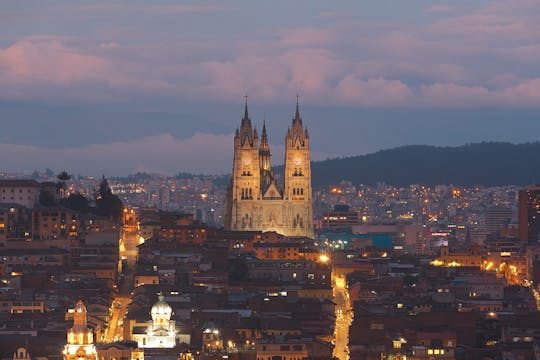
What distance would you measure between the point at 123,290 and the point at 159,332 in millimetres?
40491

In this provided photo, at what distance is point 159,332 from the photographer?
353 feet

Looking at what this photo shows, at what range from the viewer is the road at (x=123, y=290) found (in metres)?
121

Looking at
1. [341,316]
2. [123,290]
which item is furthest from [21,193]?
[341,316]

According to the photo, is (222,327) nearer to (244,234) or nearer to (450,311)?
(450,311)

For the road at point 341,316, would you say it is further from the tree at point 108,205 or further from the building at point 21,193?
the building at point 21,193

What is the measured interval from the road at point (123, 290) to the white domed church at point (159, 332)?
4.40 meters

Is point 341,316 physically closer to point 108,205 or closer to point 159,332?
point 159,332

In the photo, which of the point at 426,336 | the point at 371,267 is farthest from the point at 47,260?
the point at 426,336

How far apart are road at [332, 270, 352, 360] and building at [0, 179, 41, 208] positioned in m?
21.8

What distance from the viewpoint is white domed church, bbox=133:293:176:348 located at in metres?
107

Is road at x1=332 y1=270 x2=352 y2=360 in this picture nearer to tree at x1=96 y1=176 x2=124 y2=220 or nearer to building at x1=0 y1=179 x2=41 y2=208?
tree at x1=96 y1=176 x2=124 y2=220

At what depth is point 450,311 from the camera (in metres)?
130

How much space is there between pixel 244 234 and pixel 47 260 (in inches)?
1133

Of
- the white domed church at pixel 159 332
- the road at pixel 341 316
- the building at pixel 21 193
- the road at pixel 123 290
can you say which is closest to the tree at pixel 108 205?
the road at pixel 123 290
